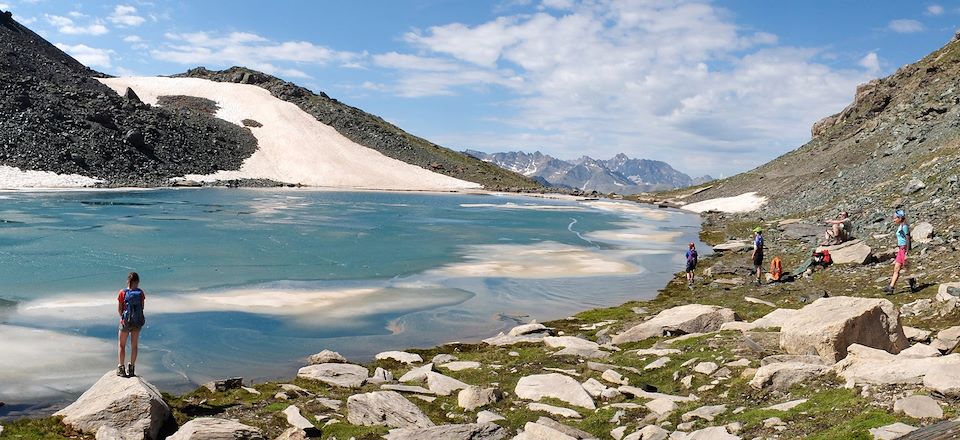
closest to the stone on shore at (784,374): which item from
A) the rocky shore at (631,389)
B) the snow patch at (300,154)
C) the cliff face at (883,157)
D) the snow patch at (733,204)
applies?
the rocky shore at (631,389)

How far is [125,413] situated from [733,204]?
9913 cm

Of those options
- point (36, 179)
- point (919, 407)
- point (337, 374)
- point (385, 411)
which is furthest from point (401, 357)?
point (36, 179)

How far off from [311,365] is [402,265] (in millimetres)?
24231

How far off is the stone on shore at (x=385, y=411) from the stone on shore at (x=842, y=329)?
9.31 metres

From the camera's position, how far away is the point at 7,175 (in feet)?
322

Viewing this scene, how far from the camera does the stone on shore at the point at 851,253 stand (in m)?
31.1

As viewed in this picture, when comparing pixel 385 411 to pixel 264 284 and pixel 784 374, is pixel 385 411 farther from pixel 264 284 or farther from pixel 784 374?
pixel 264 284

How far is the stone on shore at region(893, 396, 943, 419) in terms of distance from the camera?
912cm

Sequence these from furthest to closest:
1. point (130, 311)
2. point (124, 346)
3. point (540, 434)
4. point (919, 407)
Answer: point (130, 311), point (124, 346), point (540, 434), point (919, 407)

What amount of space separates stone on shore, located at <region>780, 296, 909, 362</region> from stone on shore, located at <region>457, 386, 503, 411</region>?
7.56 meters

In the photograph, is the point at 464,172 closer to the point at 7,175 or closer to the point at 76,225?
the point at 7,175

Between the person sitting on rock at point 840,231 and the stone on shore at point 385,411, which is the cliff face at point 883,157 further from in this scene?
the stone on shore at point 385,411

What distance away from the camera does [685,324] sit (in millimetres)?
21984

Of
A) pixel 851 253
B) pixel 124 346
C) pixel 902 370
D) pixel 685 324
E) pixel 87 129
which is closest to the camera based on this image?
pixel 902 370
